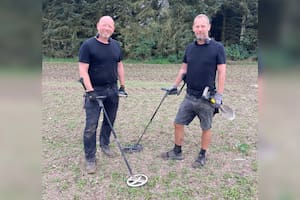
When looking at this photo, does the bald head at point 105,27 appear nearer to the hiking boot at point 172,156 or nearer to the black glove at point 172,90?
the black glove at point 172,90

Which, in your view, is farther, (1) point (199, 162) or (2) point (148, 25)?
(2) point (148, 25)

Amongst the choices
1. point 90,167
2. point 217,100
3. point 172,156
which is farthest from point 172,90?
point 90,167

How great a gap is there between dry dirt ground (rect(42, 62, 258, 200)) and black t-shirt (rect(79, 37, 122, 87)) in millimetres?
1044

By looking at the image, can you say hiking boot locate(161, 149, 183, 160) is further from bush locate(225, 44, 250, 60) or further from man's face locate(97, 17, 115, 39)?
bush locate(225, 44, 250, 60)

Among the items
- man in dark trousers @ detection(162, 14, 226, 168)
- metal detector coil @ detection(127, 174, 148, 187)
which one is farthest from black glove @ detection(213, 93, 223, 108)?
metal detector coil @ detection(127, 174, 148, 187)

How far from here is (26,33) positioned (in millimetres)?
905

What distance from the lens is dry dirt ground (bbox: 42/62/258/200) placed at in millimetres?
3229

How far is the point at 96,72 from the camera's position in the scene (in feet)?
11.7

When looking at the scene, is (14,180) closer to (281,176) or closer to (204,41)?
(281,176)

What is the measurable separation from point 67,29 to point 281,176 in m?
16.1

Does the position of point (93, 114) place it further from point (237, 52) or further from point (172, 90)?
point (237, 52)

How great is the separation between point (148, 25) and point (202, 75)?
1258 cm

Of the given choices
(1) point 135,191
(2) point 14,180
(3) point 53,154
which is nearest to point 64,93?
(3) point 53,154

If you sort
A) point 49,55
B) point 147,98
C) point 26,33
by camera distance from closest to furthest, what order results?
1. point 26,33
2. point 147,98
3. point 49,55
